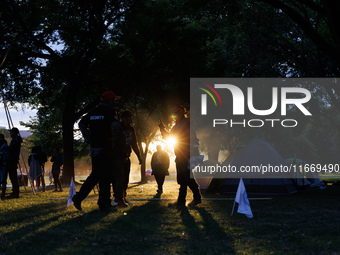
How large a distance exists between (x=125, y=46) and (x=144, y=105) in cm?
943

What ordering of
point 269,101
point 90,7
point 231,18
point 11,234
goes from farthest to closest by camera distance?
point 269,101, point 90,7, point 231,18, point 11,234

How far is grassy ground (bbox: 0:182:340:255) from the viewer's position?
5.26 m

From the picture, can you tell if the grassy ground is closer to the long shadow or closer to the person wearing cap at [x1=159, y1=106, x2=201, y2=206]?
the long shadow

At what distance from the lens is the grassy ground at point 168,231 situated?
5.26m

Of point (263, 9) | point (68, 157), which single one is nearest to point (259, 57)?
point (263, 9)

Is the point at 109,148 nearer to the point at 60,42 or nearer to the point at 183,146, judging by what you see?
the point at 183,146

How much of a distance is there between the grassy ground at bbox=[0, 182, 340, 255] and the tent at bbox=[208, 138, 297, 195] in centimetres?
465

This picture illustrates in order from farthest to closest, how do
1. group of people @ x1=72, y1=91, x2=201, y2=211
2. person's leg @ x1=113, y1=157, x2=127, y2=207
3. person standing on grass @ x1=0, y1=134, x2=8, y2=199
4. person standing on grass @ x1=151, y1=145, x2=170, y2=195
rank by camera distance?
person standing on grass @ x1=151, y1=145, x2=170, y2=195, person standing on grass @ x1=0, y1=134, x2=8, y2=199, person's leg @ x1=113, y1=157, x2=127, y2=207, group of people @ x1=72, y1=91, x2=201, y2=211

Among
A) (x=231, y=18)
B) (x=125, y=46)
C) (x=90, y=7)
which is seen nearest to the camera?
(x=231, y=18)

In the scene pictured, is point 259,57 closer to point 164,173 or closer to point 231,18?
point 231,18

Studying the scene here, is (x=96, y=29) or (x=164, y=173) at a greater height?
(x=96, y=29)

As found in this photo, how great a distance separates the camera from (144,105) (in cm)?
3008

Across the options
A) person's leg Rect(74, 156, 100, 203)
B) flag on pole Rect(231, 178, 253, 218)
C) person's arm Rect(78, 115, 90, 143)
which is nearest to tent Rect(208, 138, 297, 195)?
flag on pole Rect(231, 178, 253, 218)

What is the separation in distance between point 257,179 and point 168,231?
8.18 m
